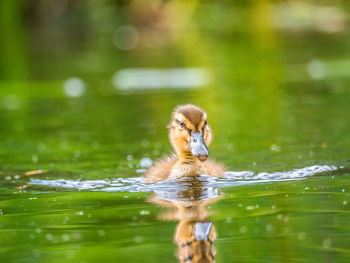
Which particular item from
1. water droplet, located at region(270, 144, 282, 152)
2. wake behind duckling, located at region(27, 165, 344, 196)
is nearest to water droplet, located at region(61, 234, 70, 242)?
wake behind duckling, located at region(27, 165, 344, 196)

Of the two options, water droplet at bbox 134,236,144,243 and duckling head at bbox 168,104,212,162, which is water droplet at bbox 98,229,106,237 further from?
duckling head at bbox 168,104,212,162

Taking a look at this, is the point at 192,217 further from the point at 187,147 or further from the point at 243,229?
the point at 187,147

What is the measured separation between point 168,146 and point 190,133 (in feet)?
6.83

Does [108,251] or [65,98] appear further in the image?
[65,98]

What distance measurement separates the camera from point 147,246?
4.41m

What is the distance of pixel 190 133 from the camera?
21.7 ft

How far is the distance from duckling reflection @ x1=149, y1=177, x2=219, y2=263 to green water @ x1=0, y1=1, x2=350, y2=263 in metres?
0.04

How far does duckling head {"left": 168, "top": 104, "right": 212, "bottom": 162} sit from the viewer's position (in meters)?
6.37

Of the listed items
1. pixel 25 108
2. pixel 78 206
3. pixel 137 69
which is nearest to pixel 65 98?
pixel 25 108

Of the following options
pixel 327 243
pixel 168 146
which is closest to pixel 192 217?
pixel 327 243

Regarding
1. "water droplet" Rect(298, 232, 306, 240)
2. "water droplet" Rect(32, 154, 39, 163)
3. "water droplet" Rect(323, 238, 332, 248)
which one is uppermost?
"water droplet" Rect(32, 154, 39, 163)

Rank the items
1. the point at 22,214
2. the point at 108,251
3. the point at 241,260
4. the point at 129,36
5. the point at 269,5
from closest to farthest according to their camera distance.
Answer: the point at 241,260 → the point at 108,251 → the point at 22,214 → the point at 129,36 → the point at 269,5

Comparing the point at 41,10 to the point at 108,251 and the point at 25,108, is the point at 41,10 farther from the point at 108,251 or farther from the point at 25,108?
the point at 108,251

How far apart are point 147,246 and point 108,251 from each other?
0.65ft
